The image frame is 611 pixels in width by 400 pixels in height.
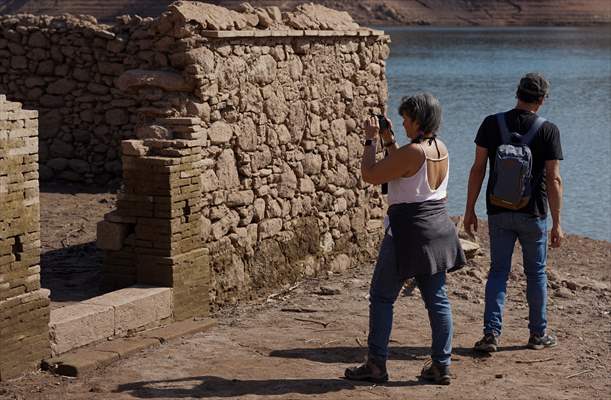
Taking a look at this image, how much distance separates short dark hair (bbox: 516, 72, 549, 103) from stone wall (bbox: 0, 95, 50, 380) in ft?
10.0

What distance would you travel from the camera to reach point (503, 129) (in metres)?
7.84

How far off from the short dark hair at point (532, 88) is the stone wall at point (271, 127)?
2.45 m

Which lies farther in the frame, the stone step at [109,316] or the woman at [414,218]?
the stone step at [109,316]

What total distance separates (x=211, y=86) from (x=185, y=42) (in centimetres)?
38

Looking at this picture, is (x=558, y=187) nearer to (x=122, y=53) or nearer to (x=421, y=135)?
(x=421, y=135)

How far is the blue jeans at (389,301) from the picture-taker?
7047 mm

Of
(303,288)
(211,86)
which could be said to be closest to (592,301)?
(303,288)

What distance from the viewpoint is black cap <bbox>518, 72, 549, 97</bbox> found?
7.80 meters

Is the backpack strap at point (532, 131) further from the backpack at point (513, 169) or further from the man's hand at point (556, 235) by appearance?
the man's hand at point (556, 235)

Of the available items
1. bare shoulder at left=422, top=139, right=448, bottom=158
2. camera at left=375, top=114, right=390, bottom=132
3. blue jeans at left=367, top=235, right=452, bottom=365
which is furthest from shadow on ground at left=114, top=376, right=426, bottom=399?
camera at left=375, top=114, right=390, bottom=132

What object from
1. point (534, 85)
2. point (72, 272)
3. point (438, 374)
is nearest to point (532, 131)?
point (534, 85)

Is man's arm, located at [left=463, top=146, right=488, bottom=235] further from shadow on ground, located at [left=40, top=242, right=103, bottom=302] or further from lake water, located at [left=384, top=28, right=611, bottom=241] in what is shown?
lake water, located at [left=384, top=28, right=611, bottom=241]

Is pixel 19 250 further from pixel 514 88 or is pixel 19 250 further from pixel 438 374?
pixel 514 88

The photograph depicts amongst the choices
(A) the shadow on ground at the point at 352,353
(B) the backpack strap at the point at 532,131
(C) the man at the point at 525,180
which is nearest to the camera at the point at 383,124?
(C) the man at the point at 525,180
